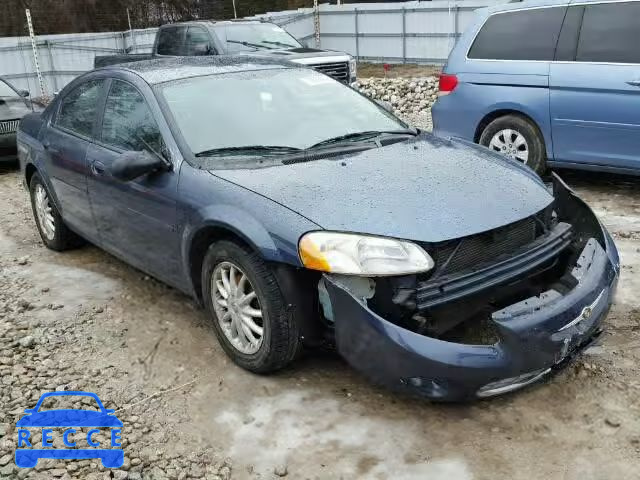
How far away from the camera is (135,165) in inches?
148

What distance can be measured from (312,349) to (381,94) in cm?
1079

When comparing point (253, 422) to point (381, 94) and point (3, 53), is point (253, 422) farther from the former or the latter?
point (3, 53)

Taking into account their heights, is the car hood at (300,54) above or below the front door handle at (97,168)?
above

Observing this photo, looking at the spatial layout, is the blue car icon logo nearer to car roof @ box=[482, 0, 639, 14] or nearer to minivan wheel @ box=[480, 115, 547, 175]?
minivan wheel @ box=[480, 115, 547, 175]

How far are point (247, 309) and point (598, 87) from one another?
13.8 ft

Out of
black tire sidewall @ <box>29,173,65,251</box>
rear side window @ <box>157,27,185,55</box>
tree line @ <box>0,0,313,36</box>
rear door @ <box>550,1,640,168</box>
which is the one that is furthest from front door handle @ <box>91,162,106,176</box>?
tree line @ <box>0,0,313,36</box>

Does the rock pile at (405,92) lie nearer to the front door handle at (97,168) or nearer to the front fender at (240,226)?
the front door handle at (97,168)

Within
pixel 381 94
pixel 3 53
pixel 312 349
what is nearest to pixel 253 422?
pixel 312 349

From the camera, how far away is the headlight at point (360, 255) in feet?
9.63

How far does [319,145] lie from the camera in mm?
3955

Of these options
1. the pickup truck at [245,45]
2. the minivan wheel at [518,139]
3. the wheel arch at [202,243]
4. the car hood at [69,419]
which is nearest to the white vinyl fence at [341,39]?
the pickup truck at [245,45]

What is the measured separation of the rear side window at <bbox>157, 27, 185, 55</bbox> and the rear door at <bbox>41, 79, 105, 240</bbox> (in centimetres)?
762

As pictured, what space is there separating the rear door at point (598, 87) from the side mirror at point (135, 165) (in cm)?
405

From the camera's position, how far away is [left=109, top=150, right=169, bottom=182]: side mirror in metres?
3.74
